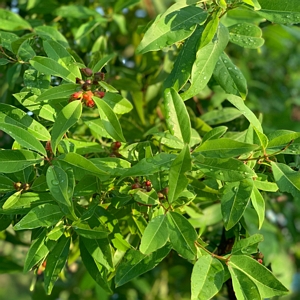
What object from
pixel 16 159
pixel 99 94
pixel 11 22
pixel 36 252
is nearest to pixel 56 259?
pixel 36 252

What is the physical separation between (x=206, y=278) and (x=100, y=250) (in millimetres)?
190

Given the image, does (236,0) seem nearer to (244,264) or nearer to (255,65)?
(244,264)

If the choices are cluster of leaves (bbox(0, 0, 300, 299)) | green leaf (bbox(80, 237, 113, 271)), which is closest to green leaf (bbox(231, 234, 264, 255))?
cluster of leaves (bbox(0, 0, 300, 299))

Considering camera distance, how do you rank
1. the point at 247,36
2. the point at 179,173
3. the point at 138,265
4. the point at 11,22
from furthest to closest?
1. the point at 11,22
2. the point at 247,36
3. the point at 138,265
4. the point at 179,173

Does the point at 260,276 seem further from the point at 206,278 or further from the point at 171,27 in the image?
the point at 171,27

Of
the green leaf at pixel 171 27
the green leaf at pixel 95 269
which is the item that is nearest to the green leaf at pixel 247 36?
the green leaf at pixel 171 27

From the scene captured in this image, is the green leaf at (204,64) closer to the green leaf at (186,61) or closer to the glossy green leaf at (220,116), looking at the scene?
the green leaf at (186,61)

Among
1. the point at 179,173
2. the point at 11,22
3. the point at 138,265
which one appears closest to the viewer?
the point at 179,173

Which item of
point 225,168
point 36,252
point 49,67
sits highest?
point 49,67

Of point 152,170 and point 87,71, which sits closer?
point 152,170

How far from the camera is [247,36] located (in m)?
0.97

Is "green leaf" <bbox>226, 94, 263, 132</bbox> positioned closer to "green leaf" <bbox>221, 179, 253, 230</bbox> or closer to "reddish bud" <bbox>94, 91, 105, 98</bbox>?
"green leaf" <bbox>221, 179, 253, 230</bbox>

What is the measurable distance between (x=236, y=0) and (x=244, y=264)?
0.43m

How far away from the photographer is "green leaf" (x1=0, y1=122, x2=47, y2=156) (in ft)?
2.66
